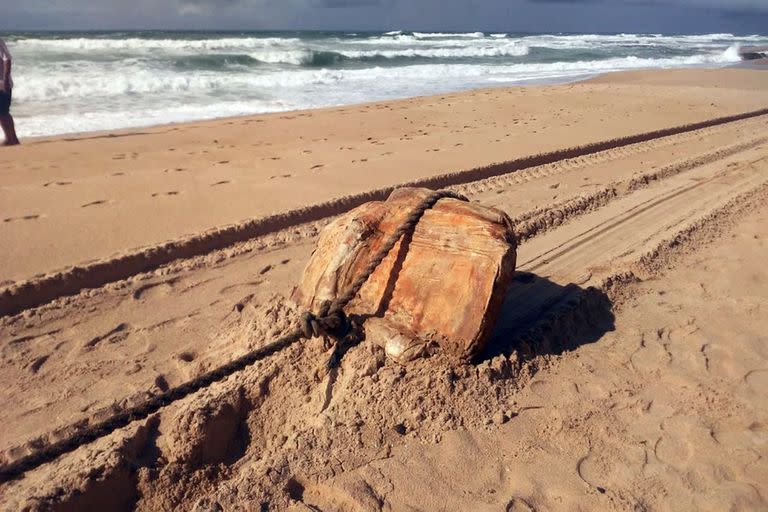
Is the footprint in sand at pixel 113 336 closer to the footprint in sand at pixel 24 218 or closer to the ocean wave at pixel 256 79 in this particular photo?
the footprint in sand at pixel 24 218

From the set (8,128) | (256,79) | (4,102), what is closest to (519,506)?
(8,128)

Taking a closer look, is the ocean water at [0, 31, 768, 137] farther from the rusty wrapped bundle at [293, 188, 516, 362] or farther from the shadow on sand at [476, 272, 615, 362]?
the shadow on sand at [476, 272, 615, 362]

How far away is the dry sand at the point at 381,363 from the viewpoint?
6.97 ft

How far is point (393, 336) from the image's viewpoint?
255 centimetres

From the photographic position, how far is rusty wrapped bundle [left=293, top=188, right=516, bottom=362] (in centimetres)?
248

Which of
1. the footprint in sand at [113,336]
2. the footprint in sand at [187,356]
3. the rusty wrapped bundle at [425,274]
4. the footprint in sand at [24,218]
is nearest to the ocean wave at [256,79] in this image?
the footprint in sand at [24,218]

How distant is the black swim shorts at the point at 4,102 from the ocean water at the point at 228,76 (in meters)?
0.96

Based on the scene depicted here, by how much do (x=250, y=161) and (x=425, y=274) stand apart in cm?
478

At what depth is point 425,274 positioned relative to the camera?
2588 millimetres

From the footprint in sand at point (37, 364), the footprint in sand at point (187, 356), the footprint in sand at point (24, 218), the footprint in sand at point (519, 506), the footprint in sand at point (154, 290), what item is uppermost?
the footprint in sand at point (24, 218)

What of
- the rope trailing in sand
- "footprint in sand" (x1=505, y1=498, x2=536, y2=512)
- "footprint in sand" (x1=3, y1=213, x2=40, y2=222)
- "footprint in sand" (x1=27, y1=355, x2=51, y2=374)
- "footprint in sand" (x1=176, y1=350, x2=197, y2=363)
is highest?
the rope trailing in sand

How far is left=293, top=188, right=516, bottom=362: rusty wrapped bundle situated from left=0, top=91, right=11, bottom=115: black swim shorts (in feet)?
25.8

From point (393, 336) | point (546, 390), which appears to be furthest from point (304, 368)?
point (546, 390)

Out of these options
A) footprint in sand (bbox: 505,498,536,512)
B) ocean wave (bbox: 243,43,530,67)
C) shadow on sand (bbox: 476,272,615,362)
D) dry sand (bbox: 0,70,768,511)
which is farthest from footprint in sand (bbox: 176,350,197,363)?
ocean wave (bbox: 243,43,530,67)
